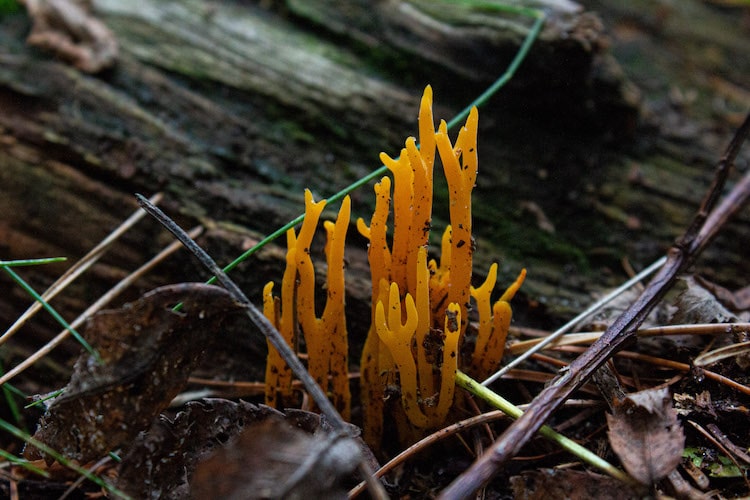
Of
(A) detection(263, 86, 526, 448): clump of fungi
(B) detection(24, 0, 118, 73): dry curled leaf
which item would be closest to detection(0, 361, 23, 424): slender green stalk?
(A) detection(263, 86, 526, 448): clump of fungi

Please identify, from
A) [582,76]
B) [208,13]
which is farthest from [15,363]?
[582,76]

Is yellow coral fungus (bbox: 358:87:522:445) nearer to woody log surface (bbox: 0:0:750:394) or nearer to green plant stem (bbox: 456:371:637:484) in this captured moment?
green plant stem (bbox: 456:371:637:484)

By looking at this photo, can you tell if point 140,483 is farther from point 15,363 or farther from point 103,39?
point 103,39

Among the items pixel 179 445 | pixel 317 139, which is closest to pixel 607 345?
pixel 179 445

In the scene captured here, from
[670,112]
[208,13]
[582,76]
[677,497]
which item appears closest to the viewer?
[677,497]

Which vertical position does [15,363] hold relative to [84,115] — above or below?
below

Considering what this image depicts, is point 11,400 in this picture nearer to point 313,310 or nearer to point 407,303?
point 313,310

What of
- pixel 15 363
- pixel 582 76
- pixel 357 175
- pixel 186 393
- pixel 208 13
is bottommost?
pixel 15 363
